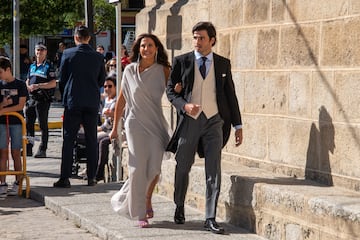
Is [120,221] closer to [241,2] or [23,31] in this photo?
[241,2]

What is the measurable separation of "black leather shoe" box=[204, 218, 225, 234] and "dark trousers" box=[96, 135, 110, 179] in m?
4.24

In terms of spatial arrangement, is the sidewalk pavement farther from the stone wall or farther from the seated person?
the stone wall

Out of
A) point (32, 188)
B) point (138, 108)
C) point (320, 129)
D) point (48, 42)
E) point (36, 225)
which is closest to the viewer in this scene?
point (320, 129)

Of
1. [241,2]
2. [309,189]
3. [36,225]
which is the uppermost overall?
[241,2]

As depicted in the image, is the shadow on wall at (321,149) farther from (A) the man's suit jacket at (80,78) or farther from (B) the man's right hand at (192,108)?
(A) the man's suit jacket at (80,78)

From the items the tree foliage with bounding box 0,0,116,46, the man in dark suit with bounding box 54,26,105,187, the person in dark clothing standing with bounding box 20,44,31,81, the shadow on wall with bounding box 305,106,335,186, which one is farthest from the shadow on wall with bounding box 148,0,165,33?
the tree foliage with bounding box 0,0,116,46

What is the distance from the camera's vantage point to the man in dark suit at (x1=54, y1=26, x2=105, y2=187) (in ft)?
35.5

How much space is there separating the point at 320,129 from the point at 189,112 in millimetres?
1150

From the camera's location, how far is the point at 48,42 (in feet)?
179

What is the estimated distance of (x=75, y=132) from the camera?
431 inches

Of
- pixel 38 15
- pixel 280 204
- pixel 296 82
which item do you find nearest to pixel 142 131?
pixel 296 82

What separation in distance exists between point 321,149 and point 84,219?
2490 millimetres

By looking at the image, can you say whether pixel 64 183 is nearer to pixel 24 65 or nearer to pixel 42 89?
pixel 42 89

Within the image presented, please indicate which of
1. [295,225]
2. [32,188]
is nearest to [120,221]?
[295,225]
